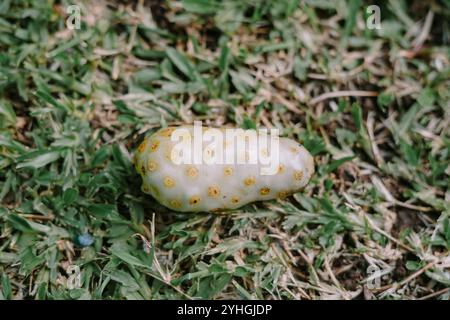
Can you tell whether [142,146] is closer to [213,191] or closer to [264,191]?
[213,191]

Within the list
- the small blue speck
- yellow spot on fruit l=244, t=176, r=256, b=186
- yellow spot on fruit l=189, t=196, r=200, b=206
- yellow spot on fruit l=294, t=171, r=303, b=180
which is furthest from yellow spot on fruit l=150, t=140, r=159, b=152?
yellow spot on fruit l=294, t=171, r=303, b=180

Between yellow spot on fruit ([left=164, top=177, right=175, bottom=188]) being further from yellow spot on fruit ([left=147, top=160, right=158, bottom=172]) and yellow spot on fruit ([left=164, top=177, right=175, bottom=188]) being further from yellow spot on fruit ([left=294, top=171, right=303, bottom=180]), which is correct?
yellow spot on fruit ([left=294, top=171, right=303, bottom=180])

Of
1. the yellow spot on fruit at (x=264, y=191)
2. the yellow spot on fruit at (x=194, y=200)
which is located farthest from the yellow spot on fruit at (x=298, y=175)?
the yellow spot on fruit at (x=194, y=200)

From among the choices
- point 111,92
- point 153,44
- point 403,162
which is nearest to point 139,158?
point 111,92

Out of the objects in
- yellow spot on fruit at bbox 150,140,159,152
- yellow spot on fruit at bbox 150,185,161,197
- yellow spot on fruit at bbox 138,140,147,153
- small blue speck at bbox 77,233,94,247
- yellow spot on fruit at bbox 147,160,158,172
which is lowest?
small blue speck at bbox 77,233,94,247

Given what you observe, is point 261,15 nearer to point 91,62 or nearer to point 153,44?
point 153,44

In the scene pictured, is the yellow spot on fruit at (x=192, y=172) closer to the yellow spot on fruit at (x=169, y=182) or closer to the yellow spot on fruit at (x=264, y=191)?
the yellow spot on fruit at (x=169, y=182)

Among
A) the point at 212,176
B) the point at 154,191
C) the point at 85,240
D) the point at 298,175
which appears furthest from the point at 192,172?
the point at 85,240
